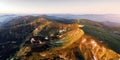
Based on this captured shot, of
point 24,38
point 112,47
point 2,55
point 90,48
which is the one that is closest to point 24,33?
point 24,38

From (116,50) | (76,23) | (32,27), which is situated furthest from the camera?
(32,27)

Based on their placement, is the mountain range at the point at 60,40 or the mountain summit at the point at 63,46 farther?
the mountain range at the point at 60,40

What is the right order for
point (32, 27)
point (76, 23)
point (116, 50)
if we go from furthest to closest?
point (32, 27) → point (76, 23) → point (116, 50)

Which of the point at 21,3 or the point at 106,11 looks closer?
the point at 106,11

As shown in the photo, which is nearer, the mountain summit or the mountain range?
the mountain summit

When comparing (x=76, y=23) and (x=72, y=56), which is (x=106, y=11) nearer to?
(x=76, y=23)

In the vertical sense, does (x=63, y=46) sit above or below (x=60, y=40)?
below

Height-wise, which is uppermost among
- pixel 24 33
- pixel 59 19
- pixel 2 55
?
pixel 59 19

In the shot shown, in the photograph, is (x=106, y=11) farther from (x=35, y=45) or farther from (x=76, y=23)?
(x=35, y=45)

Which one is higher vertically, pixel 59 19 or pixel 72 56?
pixel 59 19
